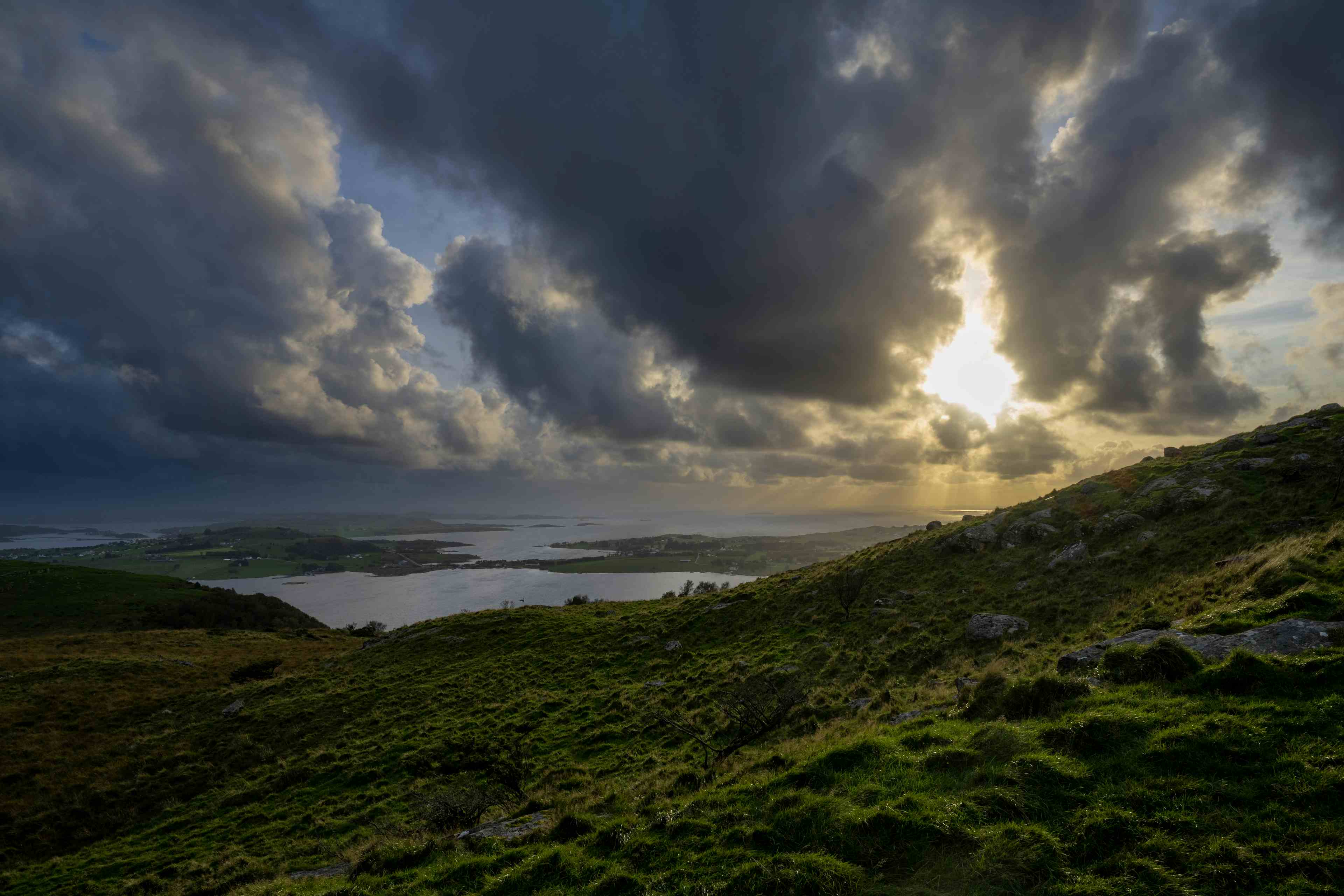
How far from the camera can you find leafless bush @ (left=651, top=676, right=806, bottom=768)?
1708 cm

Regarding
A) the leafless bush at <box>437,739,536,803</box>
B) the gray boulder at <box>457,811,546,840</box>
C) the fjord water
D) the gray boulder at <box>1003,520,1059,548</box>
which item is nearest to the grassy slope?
the gray boulder at <box>457,811,546,840</box>

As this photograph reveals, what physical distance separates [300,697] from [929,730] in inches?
1507

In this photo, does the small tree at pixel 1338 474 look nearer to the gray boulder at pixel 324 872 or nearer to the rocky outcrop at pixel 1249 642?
the rocky outcrop at pixel 1249 642

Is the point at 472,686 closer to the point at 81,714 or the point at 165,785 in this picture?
the point at 165,785

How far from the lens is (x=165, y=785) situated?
22.8 metres

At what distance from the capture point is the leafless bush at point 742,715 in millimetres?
17078

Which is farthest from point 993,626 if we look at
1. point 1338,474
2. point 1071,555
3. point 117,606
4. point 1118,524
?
point 117,606

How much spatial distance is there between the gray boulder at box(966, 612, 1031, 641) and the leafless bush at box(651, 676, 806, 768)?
9.45 m

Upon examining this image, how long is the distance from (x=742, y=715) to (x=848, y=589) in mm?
17910

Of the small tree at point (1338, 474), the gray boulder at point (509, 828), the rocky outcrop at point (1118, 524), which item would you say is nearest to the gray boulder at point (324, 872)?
the gray boulder at point (509, 828)

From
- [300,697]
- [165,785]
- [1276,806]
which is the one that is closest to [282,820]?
[165,785]

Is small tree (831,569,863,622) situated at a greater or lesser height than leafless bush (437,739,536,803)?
greater

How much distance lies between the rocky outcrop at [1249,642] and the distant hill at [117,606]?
93114 millimetres

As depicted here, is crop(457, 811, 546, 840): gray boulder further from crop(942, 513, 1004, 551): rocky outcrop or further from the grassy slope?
crop(942, 513, 1004, 551): rocky outcrop
